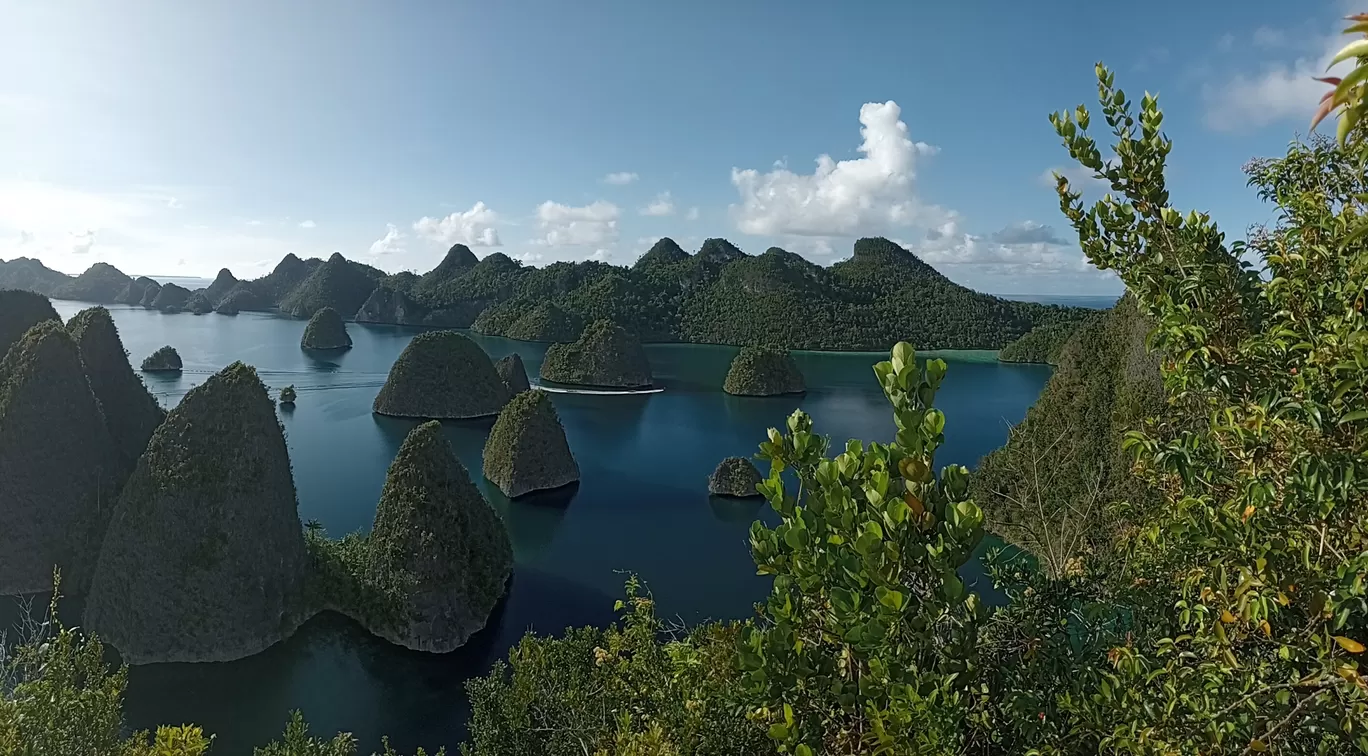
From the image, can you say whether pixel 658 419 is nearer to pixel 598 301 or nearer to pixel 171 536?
pixel 171 536

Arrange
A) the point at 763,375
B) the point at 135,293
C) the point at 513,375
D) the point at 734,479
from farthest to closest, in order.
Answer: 1. the point at 135,293
2. the point at 763,375
3. the point at 513,375
4. the point at 734,479

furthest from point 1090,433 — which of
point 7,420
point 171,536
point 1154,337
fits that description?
point 7,420

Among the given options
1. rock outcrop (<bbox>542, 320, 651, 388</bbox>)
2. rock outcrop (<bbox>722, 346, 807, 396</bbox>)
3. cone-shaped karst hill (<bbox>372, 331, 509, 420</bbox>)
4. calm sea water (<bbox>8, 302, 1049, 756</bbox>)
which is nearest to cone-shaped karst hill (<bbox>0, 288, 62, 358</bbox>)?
calm sea water (<bbox>8, 302, 1049, 756</bbox>)

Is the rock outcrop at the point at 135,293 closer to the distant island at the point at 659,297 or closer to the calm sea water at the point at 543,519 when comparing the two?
the distant island at the point at 659,297

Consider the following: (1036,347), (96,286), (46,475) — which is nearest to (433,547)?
(46,475)

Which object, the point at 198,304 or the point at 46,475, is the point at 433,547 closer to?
the point at 46,475
